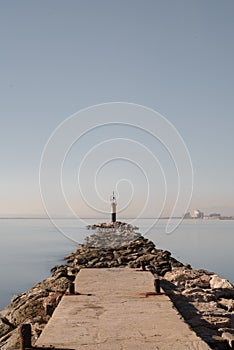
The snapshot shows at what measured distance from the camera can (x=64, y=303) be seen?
658 centimetres

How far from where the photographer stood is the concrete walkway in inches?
181

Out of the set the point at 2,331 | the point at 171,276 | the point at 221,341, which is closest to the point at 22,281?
the point at 171,276

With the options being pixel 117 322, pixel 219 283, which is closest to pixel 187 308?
Result: pixel 117 322

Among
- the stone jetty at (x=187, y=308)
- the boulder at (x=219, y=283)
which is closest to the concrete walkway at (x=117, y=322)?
the stone jetty at (x=187, y=308)

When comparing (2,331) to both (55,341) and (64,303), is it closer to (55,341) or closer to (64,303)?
(64,303)

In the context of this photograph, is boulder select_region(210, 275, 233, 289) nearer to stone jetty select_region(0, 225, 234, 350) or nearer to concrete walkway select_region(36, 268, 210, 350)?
stone jetty select_region(0, 225, 234, 350)

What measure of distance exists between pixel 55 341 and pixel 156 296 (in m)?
2.68

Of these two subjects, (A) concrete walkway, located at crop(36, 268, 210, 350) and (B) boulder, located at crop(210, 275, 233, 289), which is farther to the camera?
(B) boulder, located at crop(210, 275, 233, 289)

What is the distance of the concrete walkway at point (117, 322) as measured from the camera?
4587mm

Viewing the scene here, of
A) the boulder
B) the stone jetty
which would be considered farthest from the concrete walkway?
the boulder

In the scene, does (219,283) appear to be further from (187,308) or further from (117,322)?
(117,322)

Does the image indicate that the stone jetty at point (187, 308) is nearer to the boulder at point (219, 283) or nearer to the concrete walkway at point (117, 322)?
the boulder at point (219, 283)

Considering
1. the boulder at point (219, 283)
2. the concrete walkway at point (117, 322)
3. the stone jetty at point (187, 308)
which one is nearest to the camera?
the concrete walkway at point (117, 322)

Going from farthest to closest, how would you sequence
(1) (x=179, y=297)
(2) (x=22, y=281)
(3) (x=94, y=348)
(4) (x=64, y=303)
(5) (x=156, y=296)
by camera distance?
(2) (x=22, y=281) → (1) (x=179, y=297) → (5) (x=156, y=296) → (4) (x=64, y=303) → (3) (x=94, y=348)
